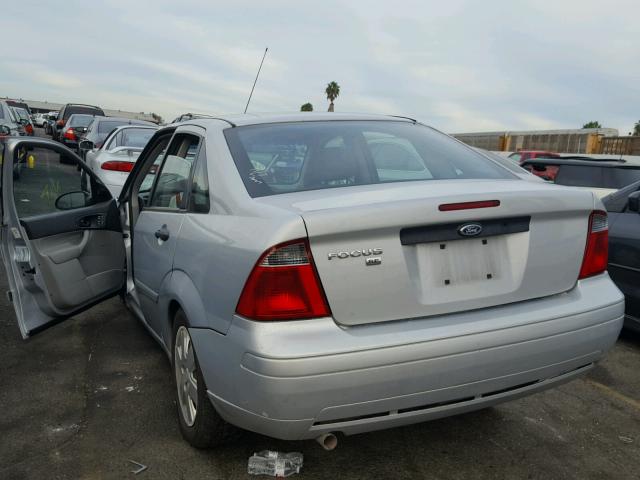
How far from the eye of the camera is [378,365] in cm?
220

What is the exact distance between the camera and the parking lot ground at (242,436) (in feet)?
9.14

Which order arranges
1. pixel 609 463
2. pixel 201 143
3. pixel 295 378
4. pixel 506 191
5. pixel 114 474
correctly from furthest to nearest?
pixel 201 143 → pixel 609 463 → pixel 114 474 → pixel 506 191 → pixel 295 378

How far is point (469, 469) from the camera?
2.81 m

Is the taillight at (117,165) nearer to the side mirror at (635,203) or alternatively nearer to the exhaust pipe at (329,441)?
the side mirror at (635,203)

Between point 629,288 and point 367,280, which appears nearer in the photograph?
point 367,280

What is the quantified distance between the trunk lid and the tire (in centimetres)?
83

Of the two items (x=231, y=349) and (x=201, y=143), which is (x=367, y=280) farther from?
(x=201, y=143)

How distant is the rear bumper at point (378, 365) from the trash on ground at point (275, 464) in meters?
0.36

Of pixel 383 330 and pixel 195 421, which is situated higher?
pixel 383 330

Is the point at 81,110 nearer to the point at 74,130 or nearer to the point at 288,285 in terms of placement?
Answer: the point at 74,130

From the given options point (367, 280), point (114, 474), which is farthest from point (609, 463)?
point (114, 474)

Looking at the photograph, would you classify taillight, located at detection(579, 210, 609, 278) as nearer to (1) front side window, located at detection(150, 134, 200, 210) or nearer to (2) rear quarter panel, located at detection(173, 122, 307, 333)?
(2) rear quarter panel, located at detection(173, 122, 307, 333)

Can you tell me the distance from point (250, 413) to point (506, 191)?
138cm

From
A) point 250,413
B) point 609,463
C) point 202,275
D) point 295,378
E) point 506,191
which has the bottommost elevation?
point 609,463
